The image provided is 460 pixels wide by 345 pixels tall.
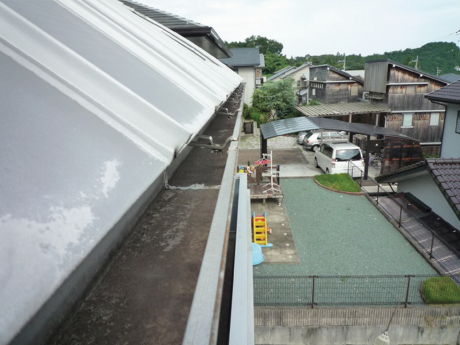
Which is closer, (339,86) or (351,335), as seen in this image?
(351,335)

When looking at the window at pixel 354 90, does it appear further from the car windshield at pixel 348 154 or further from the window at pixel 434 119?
the car windshield at pixel 348 154

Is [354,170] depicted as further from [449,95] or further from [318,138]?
[318,138]

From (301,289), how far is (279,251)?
1.91 meters

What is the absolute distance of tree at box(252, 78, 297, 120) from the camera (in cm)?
2708

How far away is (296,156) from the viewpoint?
1902 cm

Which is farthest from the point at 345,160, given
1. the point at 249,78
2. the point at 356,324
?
the point at 249,78

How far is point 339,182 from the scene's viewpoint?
1351 cm

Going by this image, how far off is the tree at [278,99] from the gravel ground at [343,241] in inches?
619

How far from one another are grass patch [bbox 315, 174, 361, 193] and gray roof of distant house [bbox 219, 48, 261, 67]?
55.3 ft

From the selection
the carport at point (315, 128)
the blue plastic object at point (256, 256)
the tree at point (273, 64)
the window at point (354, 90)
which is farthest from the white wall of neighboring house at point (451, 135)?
the tree at point (273, 64)

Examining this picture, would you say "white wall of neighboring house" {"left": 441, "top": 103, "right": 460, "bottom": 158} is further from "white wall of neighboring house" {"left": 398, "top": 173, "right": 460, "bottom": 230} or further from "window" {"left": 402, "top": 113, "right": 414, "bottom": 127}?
"window" {"left": 402, "top": 113, "right": 414, "bottom": 127}

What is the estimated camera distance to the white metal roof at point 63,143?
0.50 meters

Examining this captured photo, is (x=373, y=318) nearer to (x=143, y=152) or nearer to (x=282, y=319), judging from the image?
(x=282, y=319)

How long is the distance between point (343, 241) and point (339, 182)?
4834 mm
